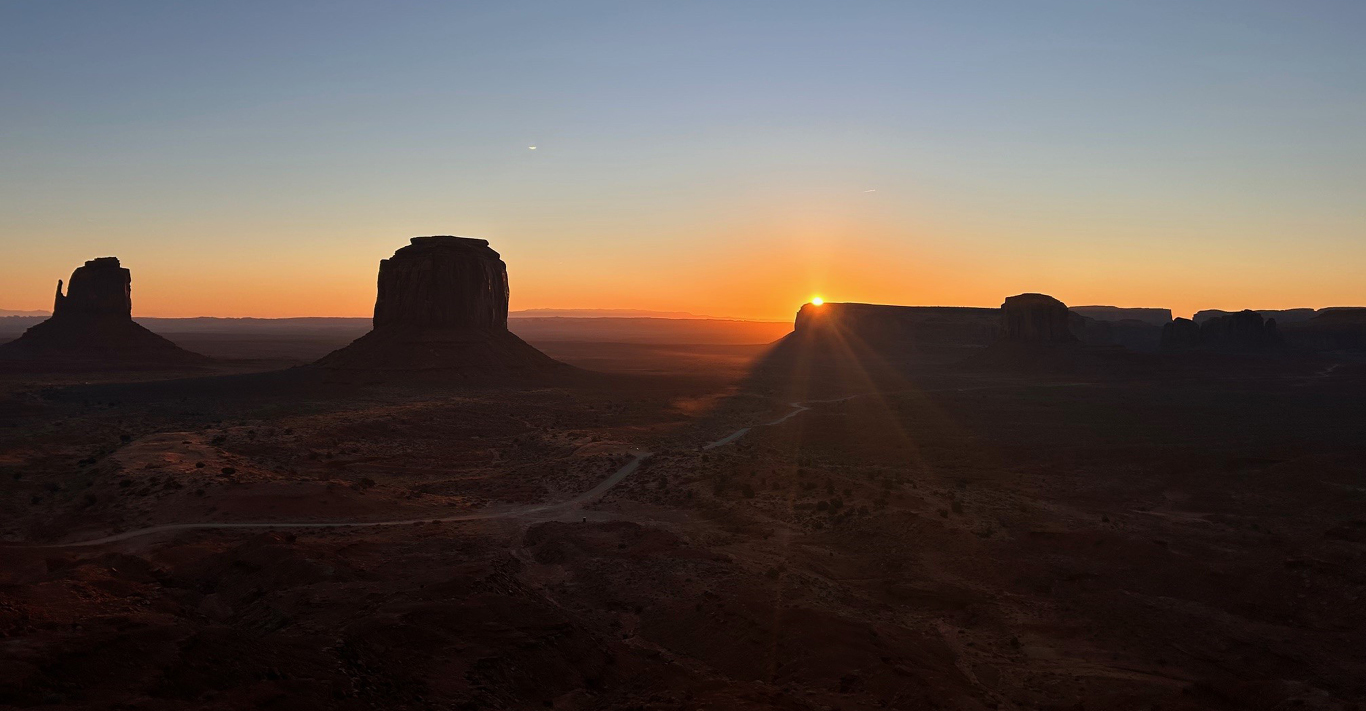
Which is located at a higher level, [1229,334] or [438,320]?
[1229,334]

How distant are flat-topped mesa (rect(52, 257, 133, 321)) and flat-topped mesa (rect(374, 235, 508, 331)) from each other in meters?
37.3

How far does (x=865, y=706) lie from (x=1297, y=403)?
73.5 m

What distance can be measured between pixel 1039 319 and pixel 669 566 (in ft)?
338

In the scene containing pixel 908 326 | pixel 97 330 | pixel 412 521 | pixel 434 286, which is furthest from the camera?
pixel 908 326

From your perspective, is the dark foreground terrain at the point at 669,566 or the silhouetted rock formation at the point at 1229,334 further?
the silhouetted rock formation at the point at 1229,334

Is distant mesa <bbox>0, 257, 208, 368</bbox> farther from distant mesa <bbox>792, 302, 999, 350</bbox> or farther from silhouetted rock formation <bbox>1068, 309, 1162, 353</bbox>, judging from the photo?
silhouetted rock formation <bbox>1068, 309, 1162, 353</bbox>

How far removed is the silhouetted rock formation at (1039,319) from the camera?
110188 mm

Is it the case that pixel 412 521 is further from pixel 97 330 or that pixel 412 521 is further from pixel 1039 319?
pixel 1039 319

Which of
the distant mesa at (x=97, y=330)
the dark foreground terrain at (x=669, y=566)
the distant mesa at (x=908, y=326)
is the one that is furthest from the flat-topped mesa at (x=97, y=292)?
the distant mesa at (x=908, y=326)

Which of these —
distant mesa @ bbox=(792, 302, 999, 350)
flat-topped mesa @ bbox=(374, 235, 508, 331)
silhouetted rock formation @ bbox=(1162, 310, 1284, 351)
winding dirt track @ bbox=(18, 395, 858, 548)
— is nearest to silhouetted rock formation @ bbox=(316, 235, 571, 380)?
flat-topped mesa @ bbox=(374, 235, 508, 331)

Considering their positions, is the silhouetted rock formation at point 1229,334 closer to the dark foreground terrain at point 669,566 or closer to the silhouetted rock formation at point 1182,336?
the silhouetted rock formation at point 1182,336

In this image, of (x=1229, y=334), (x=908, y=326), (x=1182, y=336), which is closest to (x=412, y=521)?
(x=908, y=326)

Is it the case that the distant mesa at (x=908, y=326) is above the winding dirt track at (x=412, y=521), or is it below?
above

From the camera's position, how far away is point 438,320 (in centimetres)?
7675
